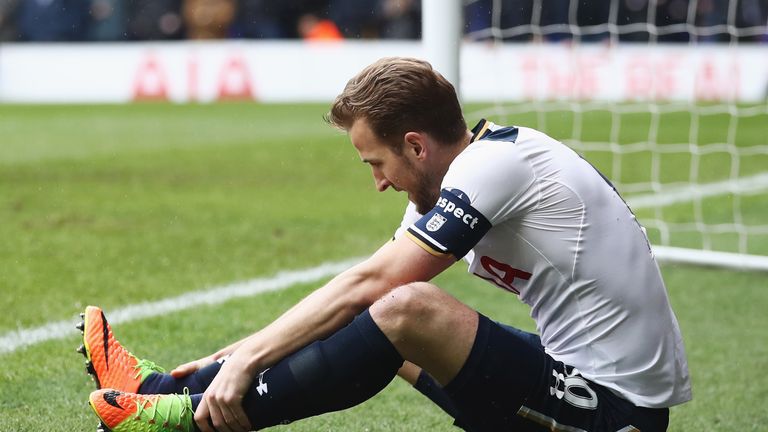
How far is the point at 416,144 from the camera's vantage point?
276cm

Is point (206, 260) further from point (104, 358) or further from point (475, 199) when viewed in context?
point (475, 199)

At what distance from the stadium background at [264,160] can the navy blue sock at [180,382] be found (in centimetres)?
40

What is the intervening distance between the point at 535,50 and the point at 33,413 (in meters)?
12.7

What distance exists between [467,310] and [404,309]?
6.8 inches

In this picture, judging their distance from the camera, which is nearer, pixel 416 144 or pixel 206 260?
pixel 416 144

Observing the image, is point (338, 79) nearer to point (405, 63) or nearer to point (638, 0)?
point (638, 0)

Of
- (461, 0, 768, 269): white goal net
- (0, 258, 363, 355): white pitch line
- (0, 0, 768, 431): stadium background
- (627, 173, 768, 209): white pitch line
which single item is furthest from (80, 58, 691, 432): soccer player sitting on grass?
(461, 0, 768, 269): white goal net

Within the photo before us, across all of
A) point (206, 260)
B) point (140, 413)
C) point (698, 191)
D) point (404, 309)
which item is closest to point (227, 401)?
point (140, 413)

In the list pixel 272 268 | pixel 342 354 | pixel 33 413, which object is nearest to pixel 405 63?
pixel 342 354

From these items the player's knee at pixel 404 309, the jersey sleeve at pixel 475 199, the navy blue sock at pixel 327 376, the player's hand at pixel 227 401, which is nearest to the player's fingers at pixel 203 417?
the player's hand at pixel 227 401

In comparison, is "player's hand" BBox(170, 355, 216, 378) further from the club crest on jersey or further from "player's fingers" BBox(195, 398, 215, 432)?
the club crest on jersey

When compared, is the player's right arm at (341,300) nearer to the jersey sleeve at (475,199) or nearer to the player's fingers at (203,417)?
the jersey sleeve at (475,199)

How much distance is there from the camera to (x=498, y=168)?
2.62 meters

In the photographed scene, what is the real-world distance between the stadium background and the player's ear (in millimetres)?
1001
